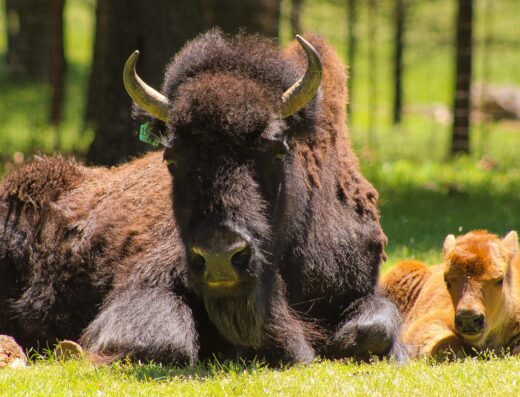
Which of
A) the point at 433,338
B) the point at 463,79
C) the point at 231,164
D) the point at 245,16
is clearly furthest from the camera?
the point at 463,79

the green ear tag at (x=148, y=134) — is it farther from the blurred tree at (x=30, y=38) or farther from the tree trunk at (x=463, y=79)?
the blurred tree at (x=30, y=38)

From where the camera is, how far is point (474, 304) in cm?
674

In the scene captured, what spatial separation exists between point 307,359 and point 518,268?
2.19 m

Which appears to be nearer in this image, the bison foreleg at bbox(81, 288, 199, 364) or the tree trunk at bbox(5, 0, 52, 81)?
the bison foreleg at bbox(81, 288, 199, 364)

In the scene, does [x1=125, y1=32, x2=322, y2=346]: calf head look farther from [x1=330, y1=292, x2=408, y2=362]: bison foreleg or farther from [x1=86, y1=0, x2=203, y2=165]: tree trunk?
[x1=86, y1=0, x2=203, y2=165]: tree trunk

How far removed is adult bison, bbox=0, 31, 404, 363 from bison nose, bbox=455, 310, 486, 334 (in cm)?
50

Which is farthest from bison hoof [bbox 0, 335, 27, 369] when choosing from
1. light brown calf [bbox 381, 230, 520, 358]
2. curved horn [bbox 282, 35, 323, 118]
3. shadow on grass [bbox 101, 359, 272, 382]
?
light brown calf [bbox 381, 230, 520, 358]

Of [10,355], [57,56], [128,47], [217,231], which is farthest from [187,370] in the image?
[57,56]

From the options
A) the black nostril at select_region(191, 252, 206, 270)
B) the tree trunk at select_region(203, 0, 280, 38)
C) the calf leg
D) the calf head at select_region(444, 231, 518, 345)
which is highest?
the tree trunk at select_region(203, 0, 280, 38)

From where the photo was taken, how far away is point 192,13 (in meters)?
11.6

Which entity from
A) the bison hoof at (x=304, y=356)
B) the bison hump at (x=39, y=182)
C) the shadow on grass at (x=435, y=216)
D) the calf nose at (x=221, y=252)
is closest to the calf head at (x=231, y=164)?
the calf nose at (x=221, y=252)

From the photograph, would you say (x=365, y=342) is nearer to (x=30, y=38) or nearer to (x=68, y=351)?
(x=68, y=351)

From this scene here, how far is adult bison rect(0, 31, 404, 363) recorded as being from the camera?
20.1ft

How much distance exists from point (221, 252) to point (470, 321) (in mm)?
2053
